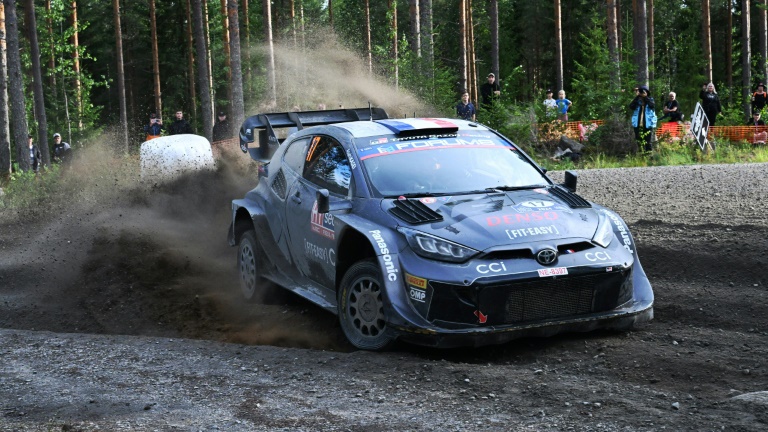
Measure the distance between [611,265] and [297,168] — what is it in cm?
335

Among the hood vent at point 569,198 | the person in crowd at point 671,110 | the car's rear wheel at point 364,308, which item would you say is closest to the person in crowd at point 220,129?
the person in crowd at point 671,110

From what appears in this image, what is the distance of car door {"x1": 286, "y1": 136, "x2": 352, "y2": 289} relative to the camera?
7953mm

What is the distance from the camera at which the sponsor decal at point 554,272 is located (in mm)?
6723

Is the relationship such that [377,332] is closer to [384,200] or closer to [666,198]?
[384,200]

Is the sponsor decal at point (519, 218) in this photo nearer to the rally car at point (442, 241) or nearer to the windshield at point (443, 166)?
the rally car at point (442, 241)

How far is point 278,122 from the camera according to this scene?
1120 centimetres

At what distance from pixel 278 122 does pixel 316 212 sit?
322cm

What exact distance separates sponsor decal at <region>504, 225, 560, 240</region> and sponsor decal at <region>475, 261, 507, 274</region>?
0.26 meters

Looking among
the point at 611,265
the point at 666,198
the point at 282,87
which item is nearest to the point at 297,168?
the point at 611,265

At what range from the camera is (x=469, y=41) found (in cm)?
6066

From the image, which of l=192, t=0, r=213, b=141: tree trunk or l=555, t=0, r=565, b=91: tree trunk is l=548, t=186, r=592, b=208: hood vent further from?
l=555, t=0, r=565, b=91: tree trunk

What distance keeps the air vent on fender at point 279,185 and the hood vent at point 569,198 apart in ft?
8.56

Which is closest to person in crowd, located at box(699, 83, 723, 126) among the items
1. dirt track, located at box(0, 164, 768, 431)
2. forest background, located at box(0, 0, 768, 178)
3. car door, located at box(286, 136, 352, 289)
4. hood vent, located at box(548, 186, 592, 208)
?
forest background, located at box(0, 0, 768, 178)

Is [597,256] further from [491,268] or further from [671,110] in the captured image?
[671,110]
